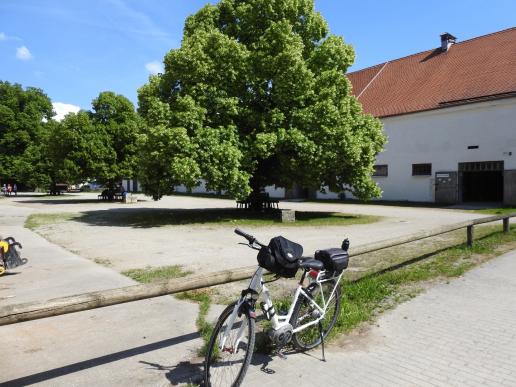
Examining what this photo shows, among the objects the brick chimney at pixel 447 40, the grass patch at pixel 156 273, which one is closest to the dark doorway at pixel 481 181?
the brick chimney at pixel 447 40

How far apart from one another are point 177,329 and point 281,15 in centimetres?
1618

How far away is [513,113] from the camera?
24219mm

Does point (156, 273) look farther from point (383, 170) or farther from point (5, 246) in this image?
point (383, 170)

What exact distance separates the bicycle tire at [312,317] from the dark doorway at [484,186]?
87.8 ft

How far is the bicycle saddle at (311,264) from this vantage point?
3.88 metres

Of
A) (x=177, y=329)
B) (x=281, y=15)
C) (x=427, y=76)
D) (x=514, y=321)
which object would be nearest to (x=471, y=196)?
(x=427, y=76)

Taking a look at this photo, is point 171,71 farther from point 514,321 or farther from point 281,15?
point 514,321

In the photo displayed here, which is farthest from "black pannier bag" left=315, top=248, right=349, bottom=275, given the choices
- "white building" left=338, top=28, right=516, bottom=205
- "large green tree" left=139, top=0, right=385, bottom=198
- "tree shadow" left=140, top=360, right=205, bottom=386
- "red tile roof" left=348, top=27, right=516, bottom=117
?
"red tile roof" left=348, top=27, right=516, bottom=117

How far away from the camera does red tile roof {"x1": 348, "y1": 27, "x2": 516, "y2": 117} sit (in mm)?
26216

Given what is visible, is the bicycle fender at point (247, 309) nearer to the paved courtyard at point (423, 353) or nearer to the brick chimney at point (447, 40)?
the paved courtyard at point (423, 353)

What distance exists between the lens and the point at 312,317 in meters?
4.28

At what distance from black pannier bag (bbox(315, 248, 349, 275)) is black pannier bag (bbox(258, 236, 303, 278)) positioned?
28.7 inches

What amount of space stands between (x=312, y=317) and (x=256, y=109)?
14.6 metres

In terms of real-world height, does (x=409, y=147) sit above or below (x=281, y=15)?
below
